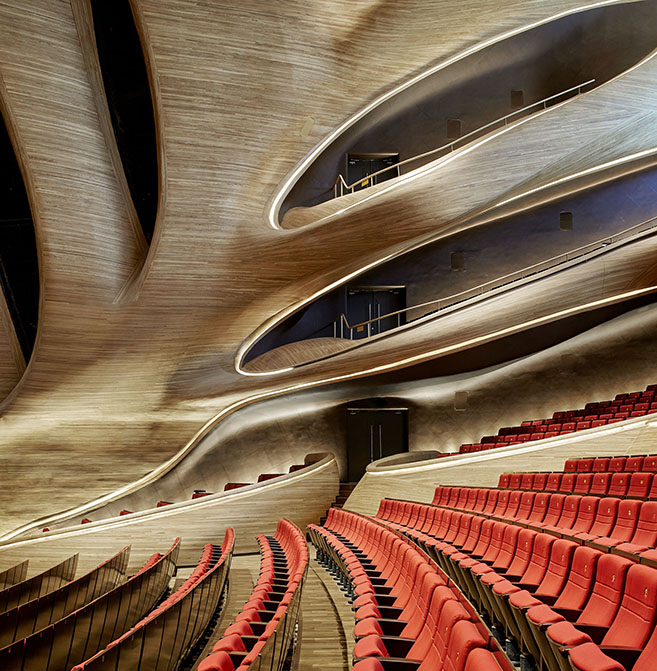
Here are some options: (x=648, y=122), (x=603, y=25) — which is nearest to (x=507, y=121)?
(x=603, y=25)

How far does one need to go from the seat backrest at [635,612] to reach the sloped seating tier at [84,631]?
5.44 ft

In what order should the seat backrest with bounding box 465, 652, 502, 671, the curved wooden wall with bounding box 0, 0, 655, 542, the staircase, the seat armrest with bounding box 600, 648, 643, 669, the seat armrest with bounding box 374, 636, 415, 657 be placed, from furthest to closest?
1. the staircase
2. the curved wooden wall with bounding box 0, 0, 655, 542
3. the seat armrest with bounding box 374, 636, 415, 657
4. the seat armrest with bounding box 600, 648, 643, 669
5. the seat backrest with bounding box 465, 652, 502, 671

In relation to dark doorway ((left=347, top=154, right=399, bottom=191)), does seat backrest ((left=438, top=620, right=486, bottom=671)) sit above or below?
below

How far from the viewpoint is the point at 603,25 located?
9.77 m

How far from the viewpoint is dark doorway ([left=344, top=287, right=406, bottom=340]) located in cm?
1080

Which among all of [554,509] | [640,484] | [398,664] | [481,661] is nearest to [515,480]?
[554,509]

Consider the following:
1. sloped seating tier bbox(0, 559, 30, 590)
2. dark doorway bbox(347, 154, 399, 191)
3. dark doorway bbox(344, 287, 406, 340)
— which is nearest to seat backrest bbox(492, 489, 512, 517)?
sloped seating tier bbox(0, 559, 30, 590)

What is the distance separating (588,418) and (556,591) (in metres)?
5.42

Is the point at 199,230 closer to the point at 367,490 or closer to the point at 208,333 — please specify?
the point at 208,333

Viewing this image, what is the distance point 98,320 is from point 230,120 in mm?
2643

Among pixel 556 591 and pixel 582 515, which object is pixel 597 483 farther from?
pixel 556 591

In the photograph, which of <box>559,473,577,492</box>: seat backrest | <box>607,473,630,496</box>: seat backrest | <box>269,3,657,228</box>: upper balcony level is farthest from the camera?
<box>269,3,657,228</box>: upper balcony level

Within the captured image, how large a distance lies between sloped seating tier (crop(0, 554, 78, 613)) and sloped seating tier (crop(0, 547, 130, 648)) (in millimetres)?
334

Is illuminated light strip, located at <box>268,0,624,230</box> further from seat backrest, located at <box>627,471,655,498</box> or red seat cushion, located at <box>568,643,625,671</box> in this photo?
red seat cushion, located at <box>568,643,625,671</box>
